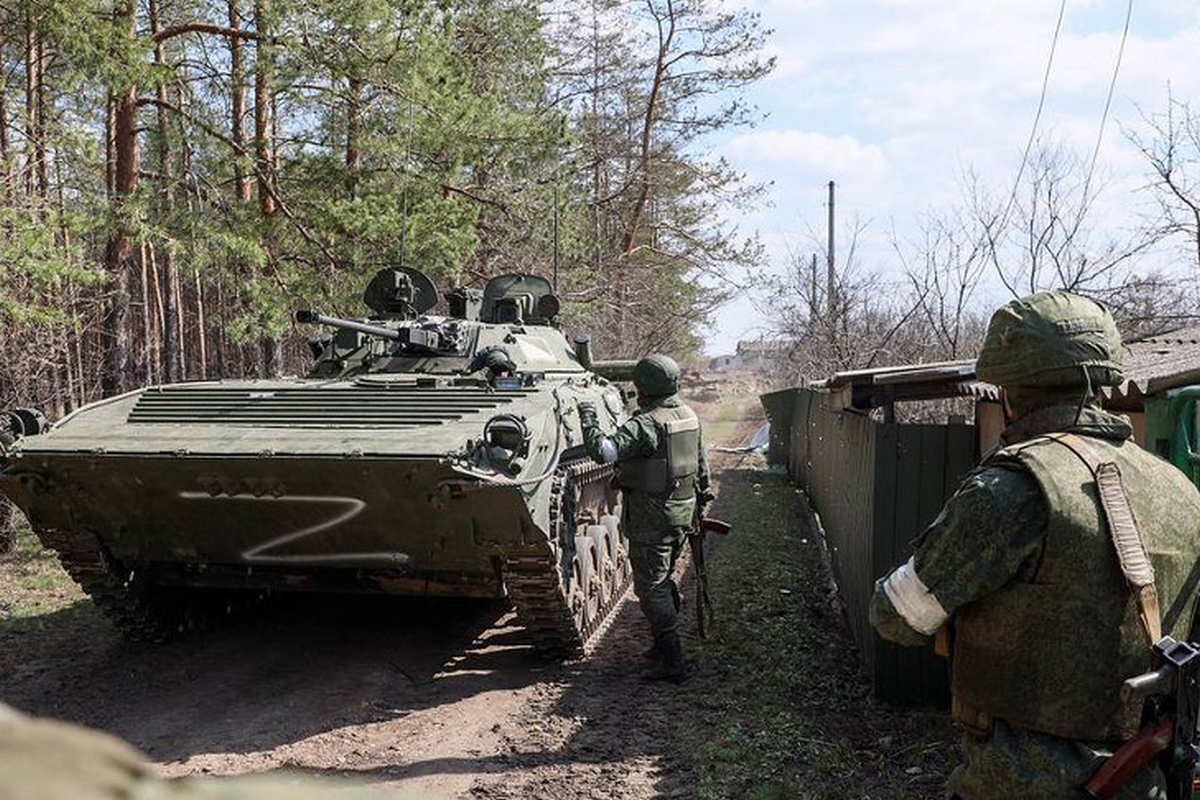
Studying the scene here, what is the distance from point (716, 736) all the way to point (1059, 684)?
329 centimetres

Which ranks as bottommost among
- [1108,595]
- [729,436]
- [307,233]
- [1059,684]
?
[729,436]

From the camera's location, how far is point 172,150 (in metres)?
15.8

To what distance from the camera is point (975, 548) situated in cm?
238

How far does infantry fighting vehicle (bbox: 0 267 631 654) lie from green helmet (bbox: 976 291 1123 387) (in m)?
3.32

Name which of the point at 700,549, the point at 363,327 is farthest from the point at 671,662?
the point at 363,327

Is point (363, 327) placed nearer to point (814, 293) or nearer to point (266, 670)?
point (266, 670)

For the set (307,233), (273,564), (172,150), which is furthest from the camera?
(172,150)

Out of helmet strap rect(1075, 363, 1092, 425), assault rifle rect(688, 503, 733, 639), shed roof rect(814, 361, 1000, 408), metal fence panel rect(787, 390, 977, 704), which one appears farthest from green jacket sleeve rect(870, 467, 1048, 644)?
assault rifle rect(688, 503, 733, 639)

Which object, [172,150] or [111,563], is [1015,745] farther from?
[172,150]

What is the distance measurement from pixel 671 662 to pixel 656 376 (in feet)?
5.61

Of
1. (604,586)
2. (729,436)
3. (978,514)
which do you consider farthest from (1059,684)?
(729,436)

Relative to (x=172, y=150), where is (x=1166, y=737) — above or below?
below

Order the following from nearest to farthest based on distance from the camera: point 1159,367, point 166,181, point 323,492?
point 1159,367 → point 323,492 → point 166,181

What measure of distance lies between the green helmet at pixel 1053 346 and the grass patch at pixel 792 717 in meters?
2.65
